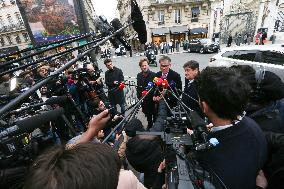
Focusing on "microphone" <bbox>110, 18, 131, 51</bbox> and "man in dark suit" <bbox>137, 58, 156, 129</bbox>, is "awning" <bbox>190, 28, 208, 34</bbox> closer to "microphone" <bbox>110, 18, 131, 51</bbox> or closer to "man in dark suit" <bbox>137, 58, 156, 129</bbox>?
"man in dark suit" <bbox>137, 58, 156, 129</bbox>

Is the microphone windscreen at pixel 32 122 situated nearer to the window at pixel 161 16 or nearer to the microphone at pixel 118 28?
the microphone at pixel 118 28

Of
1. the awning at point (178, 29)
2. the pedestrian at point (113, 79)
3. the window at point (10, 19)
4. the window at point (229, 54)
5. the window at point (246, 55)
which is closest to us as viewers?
the pedestrian at point (113, 79)

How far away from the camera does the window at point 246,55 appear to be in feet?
23.4

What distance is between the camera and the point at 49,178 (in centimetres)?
71

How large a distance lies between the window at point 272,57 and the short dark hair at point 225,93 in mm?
5884

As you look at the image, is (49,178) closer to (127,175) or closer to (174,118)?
(127,175)

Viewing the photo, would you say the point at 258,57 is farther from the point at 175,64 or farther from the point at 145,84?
the point at 175,64

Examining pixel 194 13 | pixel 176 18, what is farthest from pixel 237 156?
pixel 194 13

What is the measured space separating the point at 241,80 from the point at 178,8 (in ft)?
111

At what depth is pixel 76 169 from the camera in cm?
74

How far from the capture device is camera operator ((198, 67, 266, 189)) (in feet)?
4.33

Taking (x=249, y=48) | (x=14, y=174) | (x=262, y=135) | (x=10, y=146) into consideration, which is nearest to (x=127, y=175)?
(x=14, y=174)

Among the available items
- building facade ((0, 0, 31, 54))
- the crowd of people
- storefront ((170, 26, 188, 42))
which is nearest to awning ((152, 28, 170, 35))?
storefront ((170, 26, 188, 42))

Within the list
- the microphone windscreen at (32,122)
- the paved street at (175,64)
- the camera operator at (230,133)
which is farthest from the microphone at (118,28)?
the paved street at (175,64)
